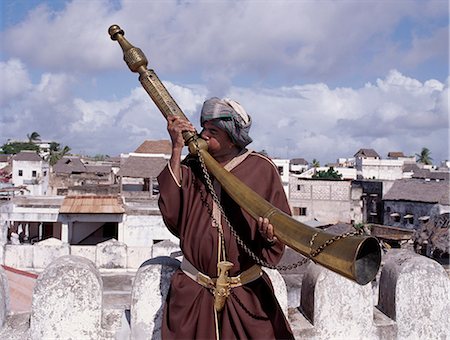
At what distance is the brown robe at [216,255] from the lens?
9.31 ft

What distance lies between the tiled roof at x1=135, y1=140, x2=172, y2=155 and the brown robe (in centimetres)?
4910

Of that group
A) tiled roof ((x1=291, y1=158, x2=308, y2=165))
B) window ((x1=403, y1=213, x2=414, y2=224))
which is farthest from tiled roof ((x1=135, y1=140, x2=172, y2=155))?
tiled roof ((x1=291, y1=158, x2=308, y2=165))

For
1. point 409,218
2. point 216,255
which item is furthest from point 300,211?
Answer: point 216,255

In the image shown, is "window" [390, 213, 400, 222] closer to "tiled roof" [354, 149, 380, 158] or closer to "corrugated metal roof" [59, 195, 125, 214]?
"corrugated metal roof" [59, 195, 125, 214]

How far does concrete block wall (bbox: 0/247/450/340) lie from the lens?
130 inches

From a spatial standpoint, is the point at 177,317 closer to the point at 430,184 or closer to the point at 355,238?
the point at 355,238

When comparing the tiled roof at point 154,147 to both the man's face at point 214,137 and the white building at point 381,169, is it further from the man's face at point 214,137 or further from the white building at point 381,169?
the man's face at point 214,137

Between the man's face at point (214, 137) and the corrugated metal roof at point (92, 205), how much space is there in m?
18.6

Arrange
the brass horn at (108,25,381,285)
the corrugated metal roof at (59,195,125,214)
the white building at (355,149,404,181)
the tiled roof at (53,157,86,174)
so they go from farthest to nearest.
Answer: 1. the white building at (355,149,404,181)
2. the tiled roof at (53,157,86,174)
3. the corrugated metal roof at (59,195,125,214)
4. the brass horn at (108,25,381,285)

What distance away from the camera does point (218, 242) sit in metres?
2.80

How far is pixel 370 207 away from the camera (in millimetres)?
39094

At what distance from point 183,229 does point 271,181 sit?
60 cm

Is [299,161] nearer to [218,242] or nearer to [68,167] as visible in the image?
[68,167]

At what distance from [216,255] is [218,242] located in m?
0.08
